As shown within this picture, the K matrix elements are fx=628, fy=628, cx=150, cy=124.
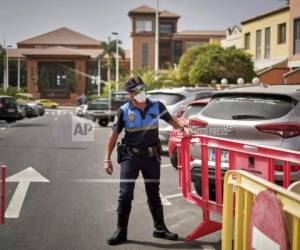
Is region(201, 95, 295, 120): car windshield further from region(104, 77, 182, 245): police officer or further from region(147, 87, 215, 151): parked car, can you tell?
region(147, 87, 215, 151): parked car

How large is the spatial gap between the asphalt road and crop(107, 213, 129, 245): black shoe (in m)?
0.08

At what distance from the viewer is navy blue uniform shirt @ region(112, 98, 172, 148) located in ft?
21.9

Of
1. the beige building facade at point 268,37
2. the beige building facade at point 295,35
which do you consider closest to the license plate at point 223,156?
the beige building facade at point 295,35

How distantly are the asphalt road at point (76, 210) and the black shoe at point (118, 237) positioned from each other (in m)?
0.08

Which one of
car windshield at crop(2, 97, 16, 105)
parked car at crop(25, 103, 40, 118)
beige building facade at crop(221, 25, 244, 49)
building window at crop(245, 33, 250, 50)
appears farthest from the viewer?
beige building facade at crop(221, 25, 244, 49)

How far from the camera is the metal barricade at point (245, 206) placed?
149 inches

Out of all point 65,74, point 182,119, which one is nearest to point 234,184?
point 182,119

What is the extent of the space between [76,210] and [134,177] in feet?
6.55

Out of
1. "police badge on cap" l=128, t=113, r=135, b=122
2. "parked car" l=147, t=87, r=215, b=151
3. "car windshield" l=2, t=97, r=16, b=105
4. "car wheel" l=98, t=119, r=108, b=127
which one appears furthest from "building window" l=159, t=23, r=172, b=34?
"police badge on cap" l=128, t=113, r=135, b=122

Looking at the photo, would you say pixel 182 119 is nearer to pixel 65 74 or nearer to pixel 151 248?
pixel 151 248

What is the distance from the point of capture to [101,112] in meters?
35.1

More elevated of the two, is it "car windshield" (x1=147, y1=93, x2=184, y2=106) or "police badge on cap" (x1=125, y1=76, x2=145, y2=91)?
"police badge on cap" (x1=125, y1=76, x2=145, y2=91)

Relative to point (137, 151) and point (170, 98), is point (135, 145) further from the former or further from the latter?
point (170, 98)

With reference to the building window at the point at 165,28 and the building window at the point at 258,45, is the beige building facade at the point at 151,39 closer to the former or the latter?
the building window at the point at 165,28
